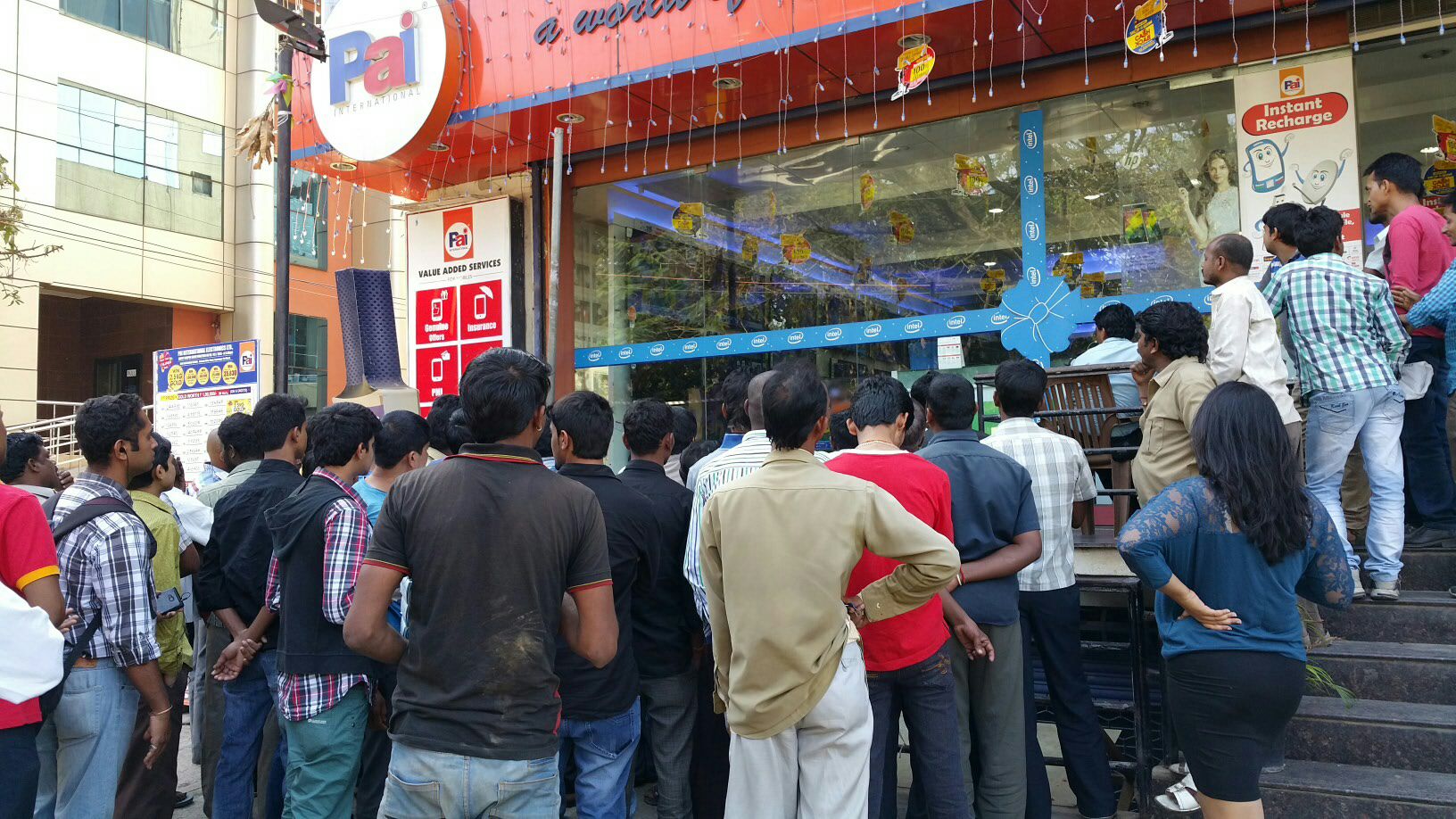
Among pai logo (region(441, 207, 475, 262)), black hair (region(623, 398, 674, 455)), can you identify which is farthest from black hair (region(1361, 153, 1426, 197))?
pai logo (region(441, 207, 475, 262))

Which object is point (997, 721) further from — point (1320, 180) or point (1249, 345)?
point (1320, 180)

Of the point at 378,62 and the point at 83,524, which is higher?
the point at 378,62

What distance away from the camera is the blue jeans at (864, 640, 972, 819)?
3.68 m

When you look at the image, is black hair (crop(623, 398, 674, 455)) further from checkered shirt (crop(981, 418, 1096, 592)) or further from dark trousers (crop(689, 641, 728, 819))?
checkered shirt (crop(981, 418, 1096, 592))

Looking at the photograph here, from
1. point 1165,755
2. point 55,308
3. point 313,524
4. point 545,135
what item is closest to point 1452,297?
point 1165,755

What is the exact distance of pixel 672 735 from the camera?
13.8 ft

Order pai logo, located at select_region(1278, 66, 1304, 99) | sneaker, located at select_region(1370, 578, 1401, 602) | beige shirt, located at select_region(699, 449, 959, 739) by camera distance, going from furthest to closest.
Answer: pai logo, located at select_region(1278, 66, 1304, 99)
sneaker, located at select_region(1370, 578, 1401, 602)
beige shirt, located at select_region(699, 449, 959, 739)

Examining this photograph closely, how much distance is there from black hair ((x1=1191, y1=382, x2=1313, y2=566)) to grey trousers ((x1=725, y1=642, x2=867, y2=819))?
1.36 meters

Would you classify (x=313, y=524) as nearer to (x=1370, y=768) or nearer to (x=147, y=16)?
(x=1370, y=768)

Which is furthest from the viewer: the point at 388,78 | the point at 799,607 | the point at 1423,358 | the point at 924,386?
the point at 388,78

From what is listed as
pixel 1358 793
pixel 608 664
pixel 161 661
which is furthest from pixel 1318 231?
pixel 161 661

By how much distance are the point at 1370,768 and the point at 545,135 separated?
28.3 feet

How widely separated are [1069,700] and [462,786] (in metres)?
2.91

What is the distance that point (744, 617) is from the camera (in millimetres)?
3141
